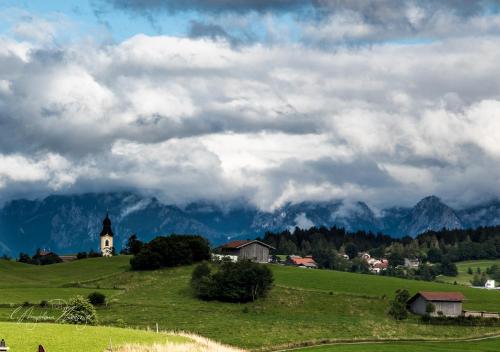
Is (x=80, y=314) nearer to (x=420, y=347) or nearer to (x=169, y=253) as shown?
→ (x=420, y=347)

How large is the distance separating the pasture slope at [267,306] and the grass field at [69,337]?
20.8 meters

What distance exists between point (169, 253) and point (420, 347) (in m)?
92.5

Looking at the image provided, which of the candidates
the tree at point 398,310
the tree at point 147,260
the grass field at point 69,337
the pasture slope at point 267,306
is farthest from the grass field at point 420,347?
the tree at point 147,260

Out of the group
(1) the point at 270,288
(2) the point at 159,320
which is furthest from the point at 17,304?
(1) the point at 270,288

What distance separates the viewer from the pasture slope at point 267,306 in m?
106

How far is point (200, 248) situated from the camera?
612 ft

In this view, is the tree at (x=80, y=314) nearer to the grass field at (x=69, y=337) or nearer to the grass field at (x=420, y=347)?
the grass field at (x=69, y=337)

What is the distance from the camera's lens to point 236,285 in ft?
480

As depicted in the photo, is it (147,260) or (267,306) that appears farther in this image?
(147,260)

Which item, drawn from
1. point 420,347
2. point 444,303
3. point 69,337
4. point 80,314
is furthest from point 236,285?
point 69,337

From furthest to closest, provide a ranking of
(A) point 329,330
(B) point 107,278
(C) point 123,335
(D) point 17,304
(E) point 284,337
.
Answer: (B) point 107,278
(D) point 17,304
(A) point 329,330
(E) point 284,337
(C) point 123,335

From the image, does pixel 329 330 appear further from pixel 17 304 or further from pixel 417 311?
pixel 17 304

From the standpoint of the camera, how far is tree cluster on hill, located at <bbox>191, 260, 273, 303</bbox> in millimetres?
146125

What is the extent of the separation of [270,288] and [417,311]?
26312 mm
